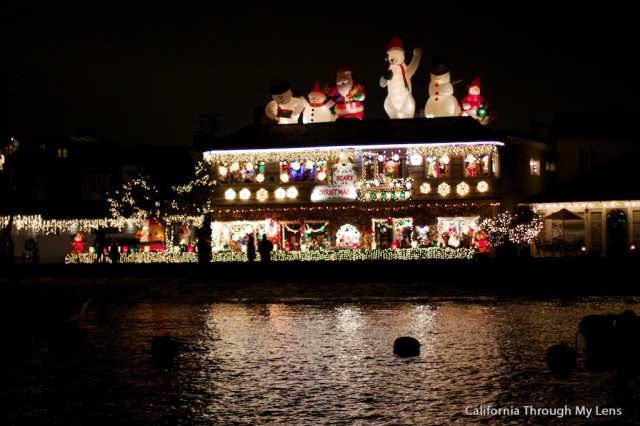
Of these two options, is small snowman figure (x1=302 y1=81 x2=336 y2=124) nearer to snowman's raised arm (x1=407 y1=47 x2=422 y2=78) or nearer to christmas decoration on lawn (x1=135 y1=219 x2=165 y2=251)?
snowman's raised arm (x1=407 y1=47 x2=422 y2=78)

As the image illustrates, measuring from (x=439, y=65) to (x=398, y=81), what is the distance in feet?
6.96

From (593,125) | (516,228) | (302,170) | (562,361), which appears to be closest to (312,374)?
(562,361)

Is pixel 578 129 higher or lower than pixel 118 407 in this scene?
higher

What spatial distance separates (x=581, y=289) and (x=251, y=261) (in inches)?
517

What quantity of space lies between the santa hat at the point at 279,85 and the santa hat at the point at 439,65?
712 cm

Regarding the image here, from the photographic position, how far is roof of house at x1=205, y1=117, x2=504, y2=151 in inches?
1793

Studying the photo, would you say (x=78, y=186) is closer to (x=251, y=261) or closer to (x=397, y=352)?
(x=251, y=261)

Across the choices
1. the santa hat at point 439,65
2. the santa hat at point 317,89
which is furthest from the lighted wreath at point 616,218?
the santa hat at point 317,89

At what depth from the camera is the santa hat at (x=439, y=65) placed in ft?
153

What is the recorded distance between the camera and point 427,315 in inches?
971

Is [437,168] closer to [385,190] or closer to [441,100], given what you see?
[385,190]

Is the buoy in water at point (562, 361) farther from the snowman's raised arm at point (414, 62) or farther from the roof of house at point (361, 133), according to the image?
the snowman's raised arm at point (414, 62)

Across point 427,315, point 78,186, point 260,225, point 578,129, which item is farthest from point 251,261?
point 78,186

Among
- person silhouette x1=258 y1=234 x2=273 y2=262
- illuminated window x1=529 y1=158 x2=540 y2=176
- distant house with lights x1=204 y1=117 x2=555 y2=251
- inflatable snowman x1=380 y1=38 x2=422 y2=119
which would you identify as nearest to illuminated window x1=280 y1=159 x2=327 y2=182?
distant house with lights x1=204 y1=117 x2=555 y2=251
